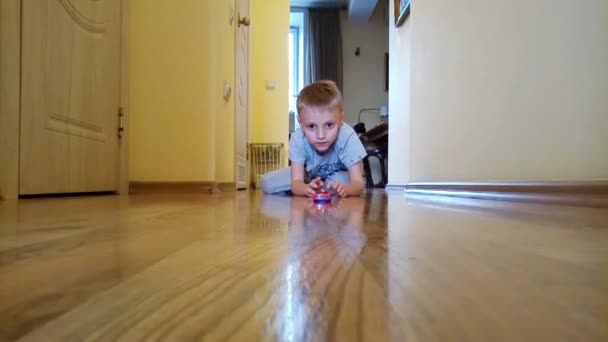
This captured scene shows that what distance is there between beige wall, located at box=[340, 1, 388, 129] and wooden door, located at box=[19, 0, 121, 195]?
471cm

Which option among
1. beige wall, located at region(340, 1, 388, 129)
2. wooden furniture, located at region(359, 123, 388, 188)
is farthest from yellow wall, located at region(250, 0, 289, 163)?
beige wall, located at region(340, 1, 388, 129)

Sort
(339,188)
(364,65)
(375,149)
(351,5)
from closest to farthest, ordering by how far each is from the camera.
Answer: (339,188)
(375,149)
(351,5)
(364,65)

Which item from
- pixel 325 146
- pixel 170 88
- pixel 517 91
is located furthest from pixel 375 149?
pixel 517 91

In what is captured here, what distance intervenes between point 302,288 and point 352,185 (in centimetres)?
141

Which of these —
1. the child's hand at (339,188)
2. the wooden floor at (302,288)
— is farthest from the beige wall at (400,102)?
the wooden floor at (302,288)

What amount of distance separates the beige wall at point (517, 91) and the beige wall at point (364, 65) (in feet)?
15.3

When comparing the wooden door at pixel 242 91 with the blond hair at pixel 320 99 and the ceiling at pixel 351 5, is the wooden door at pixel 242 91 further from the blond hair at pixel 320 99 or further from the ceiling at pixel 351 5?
the ceiling at pixel 351 5

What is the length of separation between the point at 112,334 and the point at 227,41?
2463mm

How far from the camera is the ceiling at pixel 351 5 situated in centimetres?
580

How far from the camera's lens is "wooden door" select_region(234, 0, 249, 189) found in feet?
9.36

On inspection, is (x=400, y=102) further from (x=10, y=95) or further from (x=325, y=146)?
(x=10, y=95)

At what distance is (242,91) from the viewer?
3205 mm

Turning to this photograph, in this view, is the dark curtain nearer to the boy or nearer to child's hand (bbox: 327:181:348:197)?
the boy

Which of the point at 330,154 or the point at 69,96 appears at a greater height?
the point at 69,96
